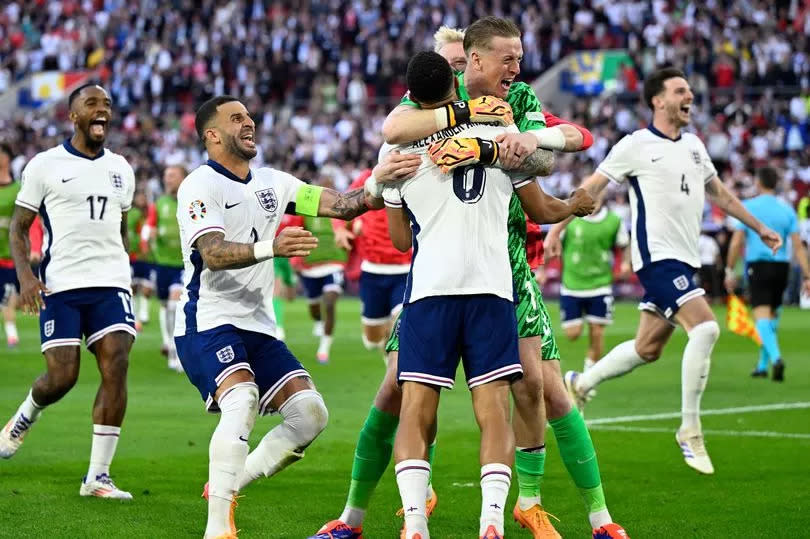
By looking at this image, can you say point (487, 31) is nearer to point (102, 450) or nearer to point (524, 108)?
point (524, 108)

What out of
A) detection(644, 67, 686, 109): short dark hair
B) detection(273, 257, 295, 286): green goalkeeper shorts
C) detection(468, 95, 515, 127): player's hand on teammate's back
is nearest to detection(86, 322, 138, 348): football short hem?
detection(468, 95, 515, 127): player's hand on teammate's back

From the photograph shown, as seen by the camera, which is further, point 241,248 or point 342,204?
point 342,204

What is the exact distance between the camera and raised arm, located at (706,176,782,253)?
402 inches

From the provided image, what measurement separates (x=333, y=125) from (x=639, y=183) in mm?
30977

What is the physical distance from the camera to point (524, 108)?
6.68m

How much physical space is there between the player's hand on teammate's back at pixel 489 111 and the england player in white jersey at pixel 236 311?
2.98 ft

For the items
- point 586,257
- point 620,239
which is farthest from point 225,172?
point 620,239

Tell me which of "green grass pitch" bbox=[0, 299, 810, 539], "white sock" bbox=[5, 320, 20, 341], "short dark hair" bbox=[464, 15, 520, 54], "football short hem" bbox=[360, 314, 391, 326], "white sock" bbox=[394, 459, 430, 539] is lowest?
"white sock" bbox=[5, 320, 20, 341]

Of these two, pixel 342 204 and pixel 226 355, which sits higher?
pixel 342 204

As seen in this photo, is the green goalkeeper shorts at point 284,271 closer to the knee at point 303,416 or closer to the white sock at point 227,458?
the knee at point 303,416

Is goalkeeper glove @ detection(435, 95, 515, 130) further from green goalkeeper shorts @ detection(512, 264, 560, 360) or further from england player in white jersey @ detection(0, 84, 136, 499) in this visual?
england player in white jersey @ detection(0, 84, 136, 499)

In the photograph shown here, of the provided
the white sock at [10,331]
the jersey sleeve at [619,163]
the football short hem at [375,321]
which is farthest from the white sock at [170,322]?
the jersey sleeve at [619,163]

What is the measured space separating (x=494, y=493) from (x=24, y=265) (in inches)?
166

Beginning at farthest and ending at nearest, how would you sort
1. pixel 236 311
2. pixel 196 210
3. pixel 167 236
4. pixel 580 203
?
pixel 167 236
pixel 236 311
pixel 196 210
pixel 580 203
